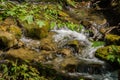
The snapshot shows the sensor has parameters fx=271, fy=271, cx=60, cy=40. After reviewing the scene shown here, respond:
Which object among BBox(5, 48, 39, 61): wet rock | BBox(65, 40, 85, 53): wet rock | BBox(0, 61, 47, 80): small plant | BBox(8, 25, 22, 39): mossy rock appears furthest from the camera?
BBox(8, 25, 22, 39): mossy rock

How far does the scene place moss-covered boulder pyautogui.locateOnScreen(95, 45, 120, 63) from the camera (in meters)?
7.94

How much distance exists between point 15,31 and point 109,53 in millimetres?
3324

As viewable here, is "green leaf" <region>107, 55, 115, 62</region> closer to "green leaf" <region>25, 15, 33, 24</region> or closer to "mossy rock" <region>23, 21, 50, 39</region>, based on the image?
"mossy rock" <region>23, 21, 50, 39</region>

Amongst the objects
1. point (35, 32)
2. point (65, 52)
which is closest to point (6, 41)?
point (35, 32)

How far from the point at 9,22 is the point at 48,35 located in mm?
1477

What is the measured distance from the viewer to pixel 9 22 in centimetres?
974

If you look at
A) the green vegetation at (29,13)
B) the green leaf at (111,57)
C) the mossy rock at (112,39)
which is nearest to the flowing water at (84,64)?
the green leaf at (111,57)

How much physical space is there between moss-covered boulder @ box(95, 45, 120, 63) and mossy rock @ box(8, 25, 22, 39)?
2.75 m

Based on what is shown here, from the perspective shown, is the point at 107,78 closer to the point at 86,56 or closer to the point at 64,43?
the point at 86,56

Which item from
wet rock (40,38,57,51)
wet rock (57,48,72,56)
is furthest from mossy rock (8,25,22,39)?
wet rock (57,48,72,56)

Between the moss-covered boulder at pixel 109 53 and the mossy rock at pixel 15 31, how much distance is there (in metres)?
2.75

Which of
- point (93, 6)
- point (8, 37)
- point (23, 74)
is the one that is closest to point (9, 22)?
point (8, 37)

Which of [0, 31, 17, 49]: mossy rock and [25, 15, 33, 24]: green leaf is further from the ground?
[25, 15, 33, 24]: green leaf

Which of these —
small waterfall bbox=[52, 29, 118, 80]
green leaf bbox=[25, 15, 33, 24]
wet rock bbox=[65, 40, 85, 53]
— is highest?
green leaf bbox=[25, 15, 33, 24]
